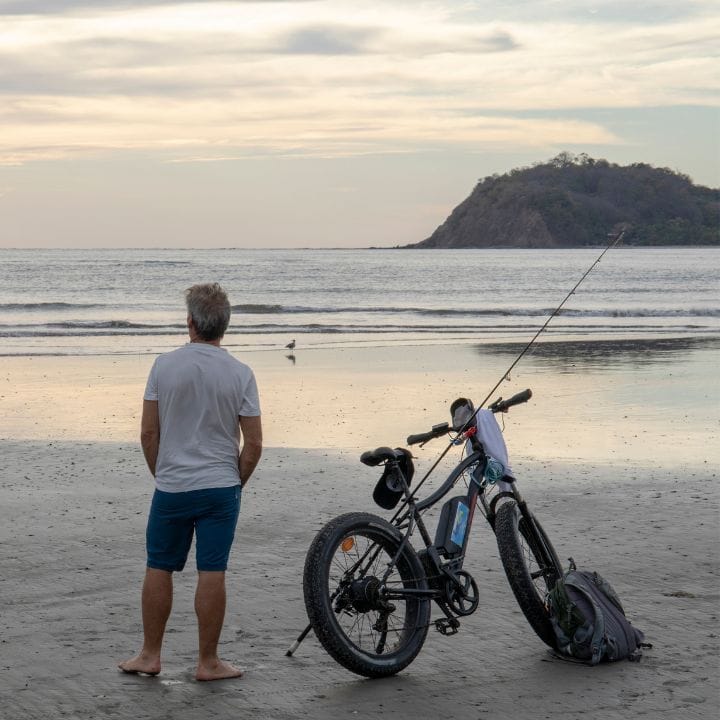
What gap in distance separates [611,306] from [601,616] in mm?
38624

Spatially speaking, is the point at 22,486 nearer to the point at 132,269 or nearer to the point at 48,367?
the point at 48,367

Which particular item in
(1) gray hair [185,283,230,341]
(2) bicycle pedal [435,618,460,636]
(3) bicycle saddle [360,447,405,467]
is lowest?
(2) bicycle pedal [435,618,460,636]

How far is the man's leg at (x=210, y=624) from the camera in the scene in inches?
174

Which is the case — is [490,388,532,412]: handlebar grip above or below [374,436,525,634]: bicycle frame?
above

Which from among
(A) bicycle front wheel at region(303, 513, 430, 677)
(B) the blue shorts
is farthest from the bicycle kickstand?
(B) the blue shorts

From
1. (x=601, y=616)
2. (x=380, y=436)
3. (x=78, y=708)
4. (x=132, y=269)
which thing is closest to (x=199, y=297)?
(x=78, y=708)

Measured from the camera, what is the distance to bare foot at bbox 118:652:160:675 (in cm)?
443

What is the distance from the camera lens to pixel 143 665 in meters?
4.44

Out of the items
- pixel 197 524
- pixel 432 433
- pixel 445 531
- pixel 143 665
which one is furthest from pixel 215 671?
pixel 432 433

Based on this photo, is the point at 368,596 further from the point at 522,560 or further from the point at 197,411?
the point at 197,411

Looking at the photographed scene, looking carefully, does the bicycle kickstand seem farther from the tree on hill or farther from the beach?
the tree on hill

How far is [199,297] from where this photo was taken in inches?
174

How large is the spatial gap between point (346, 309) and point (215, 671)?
36968mm

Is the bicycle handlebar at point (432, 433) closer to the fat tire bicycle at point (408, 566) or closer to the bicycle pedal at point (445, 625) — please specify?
the fat tire bicycle at point (408, 566)
